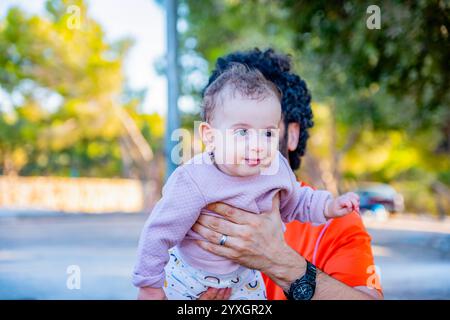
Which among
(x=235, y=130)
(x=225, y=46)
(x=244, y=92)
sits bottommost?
(x=235, y=130)

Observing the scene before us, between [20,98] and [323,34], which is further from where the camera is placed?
[20,98]

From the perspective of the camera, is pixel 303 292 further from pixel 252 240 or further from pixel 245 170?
pixel 245 170

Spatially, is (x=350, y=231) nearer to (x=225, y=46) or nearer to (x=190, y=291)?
(x=190, y=291)

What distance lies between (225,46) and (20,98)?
6.42 meters

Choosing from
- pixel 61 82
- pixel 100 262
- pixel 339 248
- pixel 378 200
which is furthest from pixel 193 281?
pixel 378 200

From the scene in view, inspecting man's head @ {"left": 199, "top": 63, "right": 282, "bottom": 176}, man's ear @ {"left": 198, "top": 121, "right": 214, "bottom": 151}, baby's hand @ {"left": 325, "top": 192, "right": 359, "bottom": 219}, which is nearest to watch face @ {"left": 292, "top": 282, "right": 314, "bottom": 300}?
baby's hand @ {"left": 325, "top": 192, "right": 359, "bottom": 219}

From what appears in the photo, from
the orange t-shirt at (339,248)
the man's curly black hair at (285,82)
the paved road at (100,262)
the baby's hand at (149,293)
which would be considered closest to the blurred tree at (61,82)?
the paved road at (100,262)

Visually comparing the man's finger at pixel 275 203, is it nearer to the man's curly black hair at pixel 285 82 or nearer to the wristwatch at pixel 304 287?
the wristwatch at pixel 304 287

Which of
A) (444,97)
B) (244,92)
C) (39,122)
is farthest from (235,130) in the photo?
(39,122)

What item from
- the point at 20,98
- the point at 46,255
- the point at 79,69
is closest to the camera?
the point at 46,255

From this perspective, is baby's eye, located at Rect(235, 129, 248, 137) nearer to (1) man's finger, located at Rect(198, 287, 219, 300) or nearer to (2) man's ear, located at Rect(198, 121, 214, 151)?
(2) man's ear, located at Rect(198, 121, 214, 151)

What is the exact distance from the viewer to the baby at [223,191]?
1698mm

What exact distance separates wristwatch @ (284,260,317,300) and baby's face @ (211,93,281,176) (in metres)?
0.39

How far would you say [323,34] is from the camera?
504 centimetres
